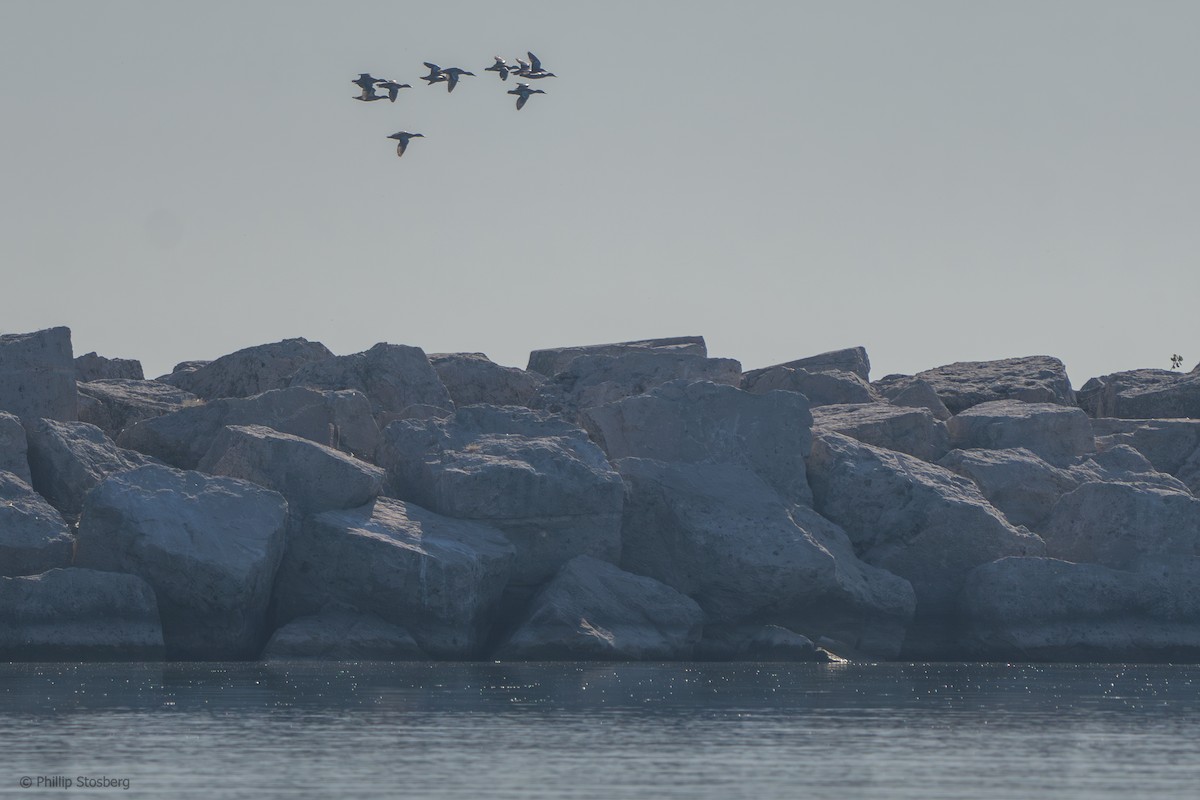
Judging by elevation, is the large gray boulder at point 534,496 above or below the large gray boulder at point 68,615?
above

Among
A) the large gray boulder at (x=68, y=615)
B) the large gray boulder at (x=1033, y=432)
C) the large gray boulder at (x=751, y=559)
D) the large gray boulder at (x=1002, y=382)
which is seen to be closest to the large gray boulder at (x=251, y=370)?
the large gray boulder at (x=751, y=559)

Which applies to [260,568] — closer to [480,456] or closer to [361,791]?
[480,456]

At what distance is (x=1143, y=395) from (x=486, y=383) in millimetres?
15517

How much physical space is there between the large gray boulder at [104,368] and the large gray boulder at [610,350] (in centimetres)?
941

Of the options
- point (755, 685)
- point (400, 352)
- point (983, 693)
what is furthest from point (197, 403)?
point (983, 693)

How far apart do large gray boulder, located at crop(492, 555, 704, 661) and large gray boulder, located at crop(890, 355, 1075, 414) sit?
1473 cm

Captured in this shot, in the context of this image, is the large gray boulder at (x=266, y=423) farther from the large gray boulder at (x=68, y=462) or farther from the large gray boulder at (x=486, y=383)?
the large gray boulder at (x=486, y=383)

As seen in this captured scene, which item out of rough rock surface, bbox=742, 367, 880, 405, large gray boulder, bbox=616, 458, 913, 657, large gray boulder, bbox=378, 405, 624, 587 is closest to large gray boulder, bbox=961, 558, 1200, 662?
large gray boulder, bbox=616, 458, 913, 657

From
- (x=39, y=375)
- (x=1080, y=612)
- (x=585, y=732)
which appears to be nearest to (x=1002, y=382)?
(x=1080, y=612)

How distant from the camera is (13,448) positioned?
31078 mm

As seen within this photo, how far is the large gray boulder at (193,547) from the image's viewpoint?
28.7 meters

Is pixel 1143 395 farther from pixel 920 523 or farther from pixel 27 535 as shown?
pixel 27 535

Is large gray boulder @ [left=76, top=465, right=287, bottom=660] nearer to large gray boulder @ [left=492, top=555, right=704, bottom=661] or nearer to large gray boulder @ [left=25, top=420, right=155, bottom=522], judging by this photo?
large gray boulder @ [left=25, top=420, right=155, bottom=522]

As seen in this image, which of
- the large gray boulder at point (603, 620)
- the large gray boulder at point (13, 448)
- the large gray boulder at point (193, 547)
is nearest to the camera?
the large gray boulder at point (193, 547)
